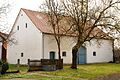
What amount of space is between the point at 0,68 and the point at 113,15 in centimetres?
1481

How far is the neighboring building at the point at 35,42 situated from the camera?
42.1 meters

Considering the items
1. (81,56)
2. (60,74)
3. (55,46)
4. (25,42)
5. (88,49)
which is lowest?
(60,74)

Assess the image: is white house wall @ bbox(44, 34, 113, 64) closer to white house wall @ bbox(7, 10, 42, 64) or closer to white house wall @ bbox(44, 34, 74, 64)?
white house wall @ bbox(44, 34, 74, 64)

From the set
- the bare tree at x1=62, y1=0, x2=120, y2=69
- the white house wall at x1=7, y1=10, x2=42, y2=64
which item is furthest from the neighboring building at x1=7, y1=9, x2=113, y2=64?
the bare tree at x1=62, y1=0, x2=120, y2=69

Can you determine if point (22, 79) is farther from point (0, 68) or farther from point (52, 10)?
point (52, 10)

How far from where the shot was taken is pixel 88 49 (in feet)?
165

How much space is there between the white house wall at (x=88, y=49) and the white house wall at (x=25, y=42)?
1.48 meters

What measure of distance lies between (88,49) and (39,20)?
1184cm

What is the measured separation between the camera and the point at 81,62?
48.6m

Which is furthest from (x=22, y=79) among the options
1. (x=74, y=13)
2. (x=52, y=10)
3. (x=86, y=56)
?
(x=86, y=56)

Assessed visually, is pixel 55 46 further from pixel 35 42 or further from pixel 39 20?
pixel 39 20

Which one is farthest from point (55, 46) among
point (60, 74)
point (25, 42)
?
point (60, 74)

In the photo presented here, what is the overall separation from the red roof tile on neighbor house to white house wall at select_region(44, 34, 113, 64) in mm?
1372

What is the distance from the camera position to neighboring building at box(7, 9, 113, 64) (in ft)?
138
